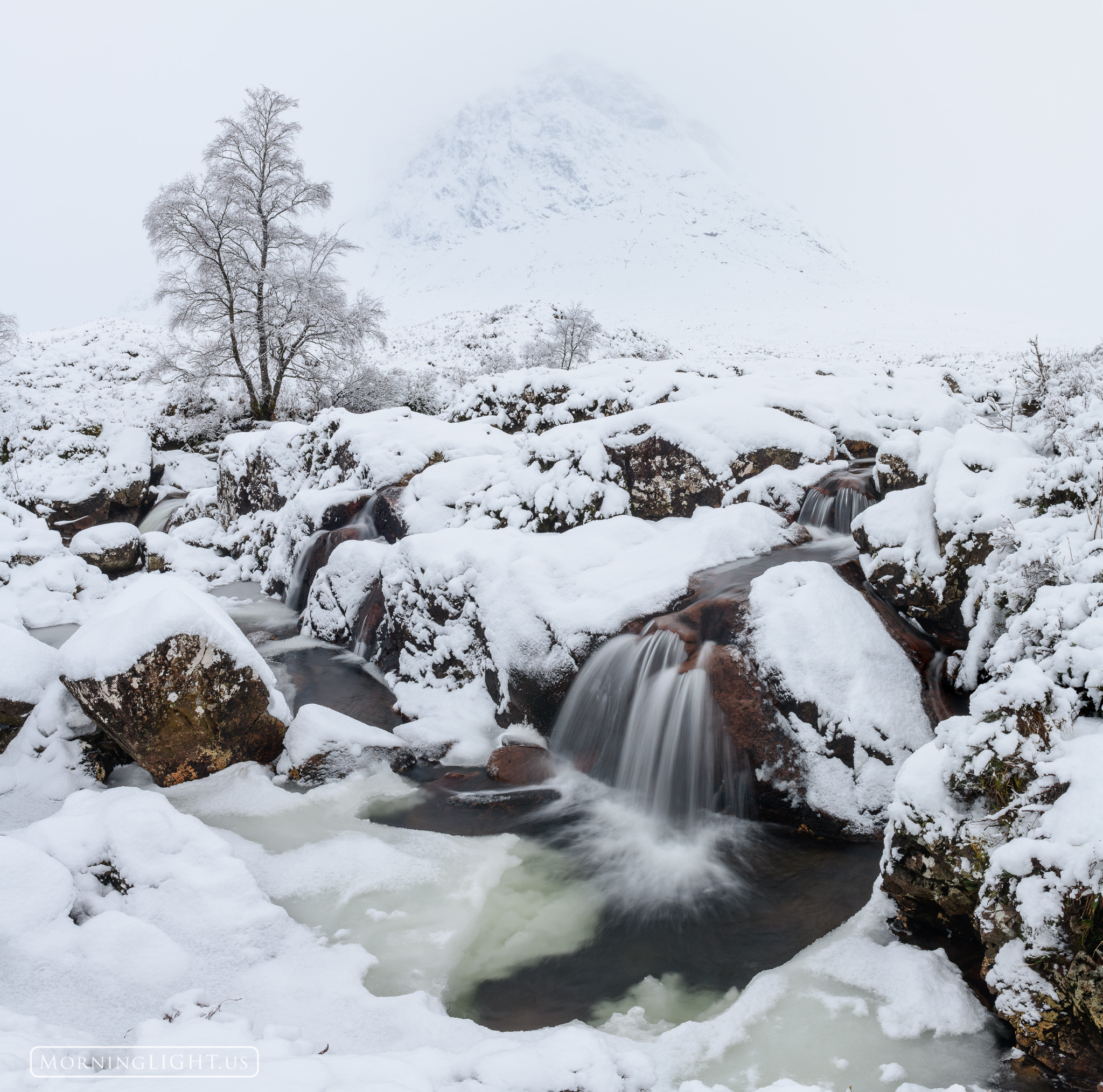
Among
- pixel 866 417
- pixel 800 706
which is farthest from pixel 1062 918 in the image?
pixel 866 417

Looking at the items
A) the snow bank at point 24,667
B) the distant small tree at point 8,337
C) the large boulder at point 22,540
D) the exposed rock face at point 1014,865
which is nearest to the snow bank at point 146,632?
the snow bank at point 24,667

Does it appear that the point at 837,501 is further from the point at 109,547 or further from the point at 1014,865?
the point at 109,547

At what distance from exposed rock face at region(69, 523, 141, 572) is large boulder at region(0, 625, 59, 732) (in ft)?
24.2

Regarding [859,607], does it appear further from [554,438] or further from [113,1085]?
[113,1085]

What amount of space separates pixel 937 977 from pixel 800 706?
2106 millimetres

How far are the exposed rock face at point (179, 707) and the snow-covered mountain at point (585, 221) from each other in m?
45.2

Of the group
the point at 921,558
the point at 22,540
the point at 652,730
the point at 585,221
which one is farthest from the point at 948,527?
the point at 585,221

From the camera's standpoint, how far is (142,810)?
14.5 ft

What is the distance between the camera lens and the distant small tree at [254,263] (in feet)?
52.7

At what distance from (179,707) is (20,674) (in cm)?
171

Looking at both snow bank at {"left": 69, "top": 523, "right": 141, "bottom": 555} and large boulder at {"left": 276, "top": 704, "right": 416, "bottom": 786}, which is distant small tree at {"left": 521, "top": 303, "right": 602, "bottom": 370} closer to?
snow bank at {"left": 69, "top": 523, "right": 141, "bottom": 555}

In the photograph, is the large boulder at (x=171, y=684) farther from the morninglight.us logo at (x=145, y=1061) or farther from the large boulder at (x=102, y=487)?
the large boulder at (x=102, y=487)

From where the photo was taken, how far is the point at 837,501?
25.5ft

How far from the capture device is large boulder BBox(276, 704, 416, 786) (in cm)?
614
